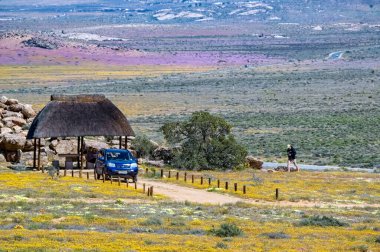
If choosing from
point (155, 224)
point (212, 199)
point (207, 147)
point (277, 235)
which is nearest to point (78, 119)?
point (207, 147)

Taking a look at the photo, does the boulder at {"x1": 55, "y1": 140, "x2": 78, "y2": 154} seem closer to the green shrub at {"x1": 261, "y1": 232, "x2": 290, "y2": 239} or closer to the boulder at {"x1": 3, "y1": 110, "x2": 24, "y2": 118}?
the boulder at {"x1": 3, "y1": 110, "x2": 24, "y2": 118}

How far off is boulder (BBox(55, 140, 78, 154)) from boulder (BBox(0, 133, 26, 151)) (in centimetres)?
189

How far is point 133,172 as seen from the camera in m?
42.0

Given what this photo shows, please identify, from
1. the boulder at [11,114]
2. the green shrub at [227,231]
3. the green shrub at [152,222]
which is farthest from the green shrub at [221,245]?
the boulder at [11,114]

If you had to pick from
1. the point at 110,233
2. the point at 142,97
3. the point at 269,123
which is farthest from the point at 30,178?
the point at 142,97

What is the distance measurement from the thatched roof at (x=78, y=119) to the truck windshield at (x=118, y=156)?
142 inches

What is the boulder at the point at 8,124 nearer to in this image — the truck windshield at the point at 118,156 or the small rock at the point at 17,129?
the small rock at the point at 17,129

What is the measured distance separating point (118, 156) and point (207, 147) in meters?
8.70

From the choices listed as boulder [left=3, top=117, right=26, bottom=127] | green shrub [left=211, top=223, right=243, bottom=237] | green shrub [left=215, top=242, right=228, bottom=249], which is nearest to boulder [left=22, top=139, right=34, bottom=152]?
boulder [left=3, top=117, right=26, bottom=127]

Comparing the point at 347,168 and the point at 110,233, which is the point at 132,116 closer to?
the point at 347,168

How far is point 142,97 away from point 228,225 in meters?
77.0

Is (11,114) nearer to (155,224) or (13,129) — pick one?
(13,129)

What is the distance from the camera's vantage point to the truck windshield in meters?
42.8

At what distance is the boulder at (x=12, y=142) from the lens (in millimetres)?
48094
